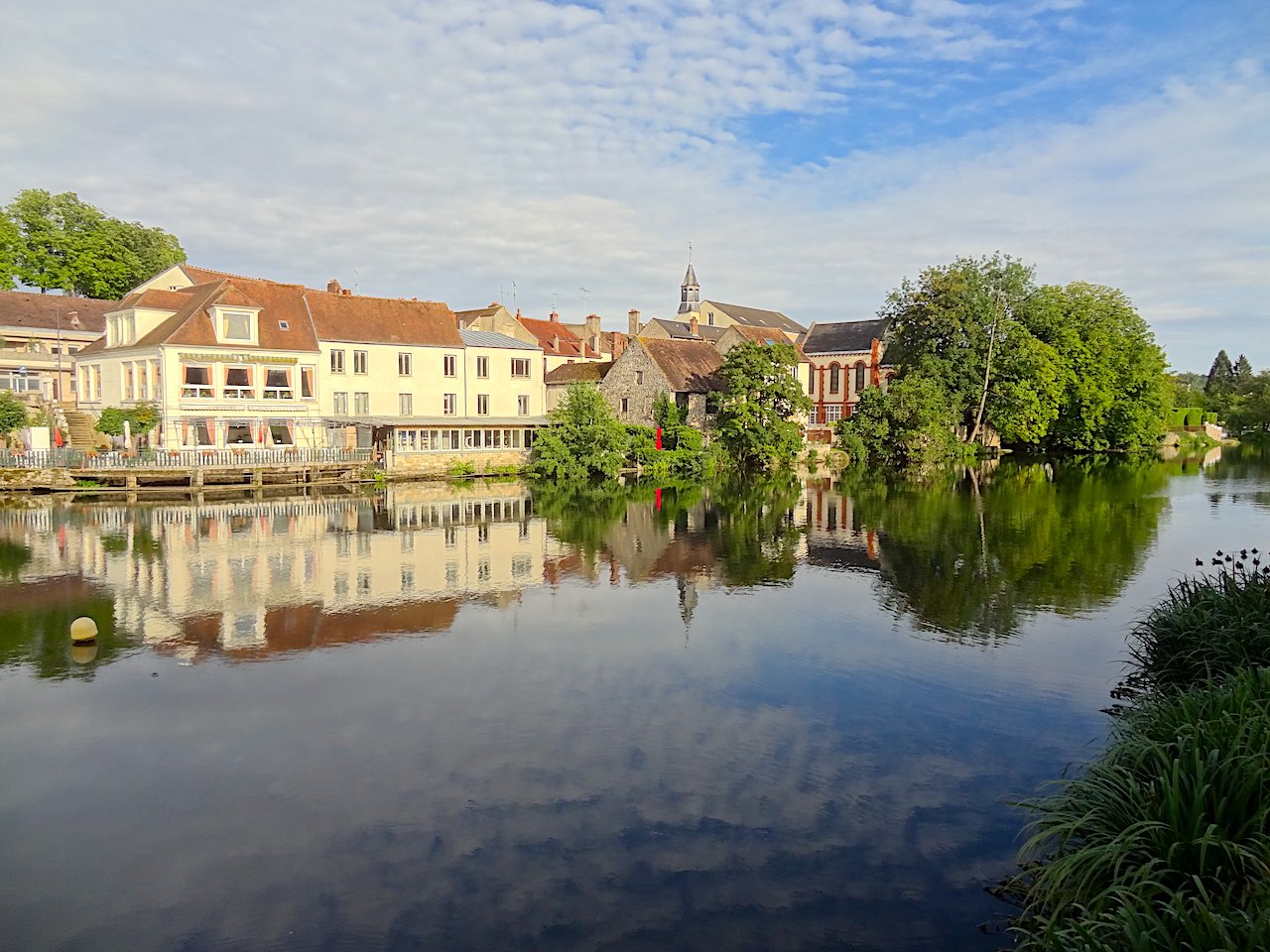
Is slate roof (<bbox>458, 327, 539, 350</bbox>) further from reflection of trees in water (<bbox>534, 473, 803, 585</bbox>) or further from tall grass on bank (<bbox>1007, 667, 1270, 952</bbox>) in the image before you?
tall grass on bank (<bbox>1007, 667, 1270, 952</bbox>)

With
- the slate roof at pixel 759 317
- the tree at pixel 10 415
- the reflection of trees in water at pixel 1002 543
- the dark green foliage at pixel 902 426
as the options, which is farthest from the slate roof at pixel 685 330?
the tree at pixel 10 415

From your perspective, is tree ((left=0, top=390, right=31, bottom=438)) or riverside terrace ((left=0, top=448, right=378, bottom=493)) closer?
riverside terrace ((left=0, top=448, right=378, bottom=493))

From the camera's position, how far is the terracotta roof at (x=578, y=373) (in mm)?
59594

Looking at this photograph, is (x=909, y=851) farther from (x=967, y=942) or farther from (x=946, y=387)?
(x=946, y=387)

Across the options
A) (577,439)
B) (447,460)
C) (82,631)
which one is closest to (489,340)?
(447,460)

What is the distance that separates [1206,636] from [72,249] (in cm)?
6526

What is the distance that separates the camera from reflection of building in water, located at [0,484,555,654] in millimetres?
16297

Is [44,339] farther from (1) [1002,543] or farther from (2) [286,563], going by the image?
(1) [1002,543]

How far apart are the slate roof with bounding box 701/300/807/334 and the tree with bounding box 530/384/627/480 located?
115 feet

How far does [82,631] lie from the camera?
1472cm

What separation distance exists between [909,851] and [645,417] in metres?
47.6

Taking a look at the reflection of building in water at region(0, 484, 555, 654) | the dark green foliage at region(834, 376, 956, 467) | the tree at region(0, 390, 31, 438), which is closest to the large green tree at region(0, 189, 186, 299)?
the tree at region(0, 390, 31, 438)

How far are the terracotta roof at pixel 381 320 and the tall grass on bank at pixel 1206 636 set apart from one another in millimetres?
41339

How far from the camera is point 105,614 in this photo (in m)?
16.6
